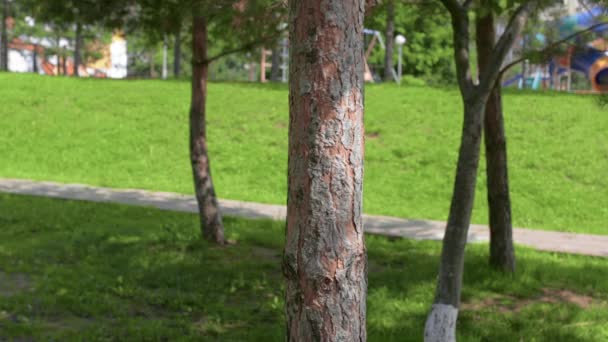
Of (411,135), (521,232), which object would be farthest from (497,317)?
(411,135)

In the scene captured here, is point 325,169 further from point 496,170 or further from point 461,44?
point 496,170

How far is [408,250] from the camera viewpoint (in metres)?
8.78

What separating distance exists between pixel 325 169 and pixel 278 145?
42.8ft

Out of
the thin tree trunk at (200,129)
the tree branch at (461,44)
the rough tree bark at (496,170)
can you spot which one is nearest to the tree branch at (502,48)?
the tree branch at (461,44)

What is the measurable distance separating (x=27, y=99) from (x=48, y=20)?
39.2ft

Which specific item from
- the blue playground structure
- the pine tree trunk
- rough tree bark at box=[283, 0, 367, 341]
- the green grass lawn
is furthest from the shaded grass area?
the green grass lawn

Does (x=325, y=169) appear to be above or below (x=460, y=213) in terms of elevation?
above

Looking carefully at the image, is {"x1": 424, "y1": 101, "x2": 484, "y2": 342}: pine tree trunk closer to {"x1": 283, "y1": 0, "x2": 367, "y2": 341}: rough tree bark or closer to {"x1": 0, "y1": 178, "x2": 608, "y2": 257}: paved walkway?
{"x1": 283, "y1": 0, "x2": 367, "y2": 341}: rough tree bark

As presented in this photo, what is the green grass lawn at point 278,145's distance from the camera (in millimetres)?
12383

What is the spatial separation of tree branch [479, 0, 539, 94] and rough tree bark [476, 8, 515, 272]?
1.13m

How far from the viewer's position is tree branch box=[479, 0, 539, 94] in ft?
17.8

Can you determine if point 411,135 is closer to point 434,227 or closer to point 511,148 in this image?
point 511,148

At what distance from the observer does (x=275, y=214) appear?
11.1 meters

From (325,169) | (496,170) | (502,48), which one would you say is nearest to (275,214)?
(496,170)
